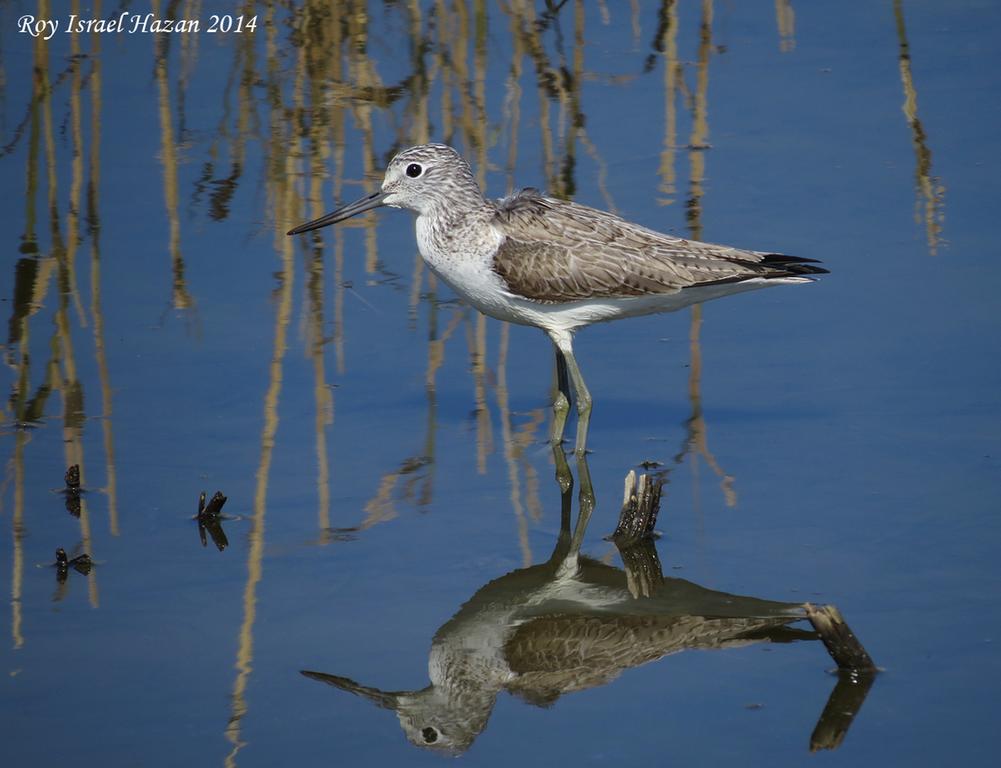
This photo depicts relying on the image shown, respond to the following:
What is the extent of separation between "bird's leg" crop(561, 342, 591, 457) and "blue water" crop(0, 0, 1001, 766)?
159mm

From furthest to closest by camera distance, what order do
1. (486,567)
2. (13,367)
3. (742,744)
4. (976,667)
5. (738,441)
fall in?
1. (13,367)
2. (738,441)
3. (486,567)
4. (976,667)
5. (742,744)

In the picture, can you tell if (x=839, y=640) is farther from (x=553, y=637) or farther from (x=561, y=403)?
(x=561, y=403)

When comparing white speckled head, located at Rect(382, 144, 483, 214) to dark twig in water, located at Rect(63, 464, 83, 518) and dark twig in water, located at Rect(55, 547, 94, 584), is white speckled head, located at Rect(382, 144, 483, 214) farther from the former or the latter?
dark twig in water, located at Rect(55, 547, 94, 584)

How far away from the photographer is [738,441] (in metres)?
8.37

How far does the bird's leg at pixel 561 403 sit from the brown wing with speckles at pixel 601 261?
485 mm

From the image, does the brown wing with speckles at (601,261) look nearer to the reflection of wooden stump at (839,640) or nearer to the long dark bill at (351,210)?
the long dark bill at (351,210)

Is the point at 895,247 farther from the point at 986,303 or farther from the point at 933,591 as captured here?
the point at 933,591

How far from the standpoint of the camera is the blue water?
6234 mm

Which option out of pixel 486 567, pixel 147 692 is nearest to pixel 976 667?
pixel 486 567

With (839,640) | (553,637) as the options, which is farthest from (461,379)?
(839,640)

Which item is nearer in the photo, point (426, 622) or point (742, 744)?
point (742, 744)

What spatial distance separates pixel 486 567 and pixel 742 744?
181 centimetres

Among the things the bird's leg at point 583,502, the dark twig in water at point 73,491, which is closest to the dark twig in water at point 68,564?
the dark twig in water at point 73,491

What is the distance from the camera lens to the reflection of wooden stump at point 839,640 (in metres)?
5.96
